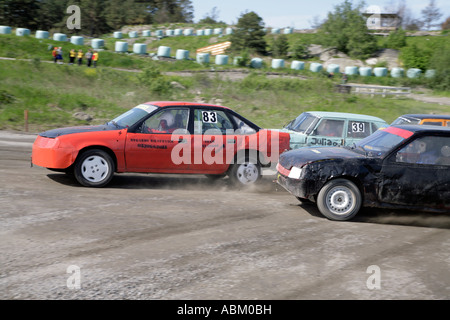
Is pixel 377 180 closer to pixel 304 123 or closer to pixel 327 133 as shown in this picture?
pixel 327 133

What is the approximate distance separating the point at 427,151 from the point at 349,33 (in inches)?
2265

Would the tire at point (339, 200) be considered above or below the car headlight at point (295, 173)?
below

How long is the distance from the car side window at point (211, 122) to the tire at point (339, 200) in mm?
2853

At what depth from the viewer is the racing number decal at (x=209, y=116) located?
391 inches

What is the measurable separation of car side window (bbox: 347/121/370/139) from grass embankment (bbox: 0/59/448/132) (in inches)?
446

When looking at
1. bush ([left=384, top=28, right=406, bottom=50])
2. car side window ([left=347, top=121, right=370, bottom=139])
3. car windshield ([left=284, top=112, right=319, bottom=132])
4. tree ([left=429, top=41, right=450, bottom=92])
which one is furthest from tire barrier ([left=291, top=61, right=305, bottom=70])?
car side window ([left=347, top=121, right=370, bottom=139])

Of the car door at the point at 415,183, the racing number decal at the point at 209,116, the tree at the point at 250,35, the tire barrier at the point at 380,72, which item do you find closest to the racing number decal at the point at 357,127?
the racing number decal at the point at 209,116

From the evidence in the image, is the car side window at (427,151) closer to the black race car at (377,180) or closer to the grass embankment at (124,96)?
the black race car at (377,180)

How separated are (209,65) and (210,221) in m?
40.9

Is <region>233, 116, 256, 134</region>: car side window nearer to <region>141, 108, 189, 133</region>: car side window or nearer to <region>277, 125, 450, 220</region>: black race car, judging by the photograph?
<region>141, 108, 189, 133</region>: car side window

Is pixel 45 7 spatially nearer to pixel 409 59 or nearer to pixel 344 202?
pixel 409 59

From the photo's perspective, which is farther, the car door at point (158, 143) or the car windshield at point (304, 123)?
the car windshield at point (304, 123)

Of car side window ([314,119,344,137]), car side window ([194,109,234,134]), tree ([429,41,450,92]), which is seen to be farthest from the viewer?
tree ([429,41,450,92])

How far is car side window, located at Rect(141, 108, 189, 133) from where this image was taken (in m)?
9.48
